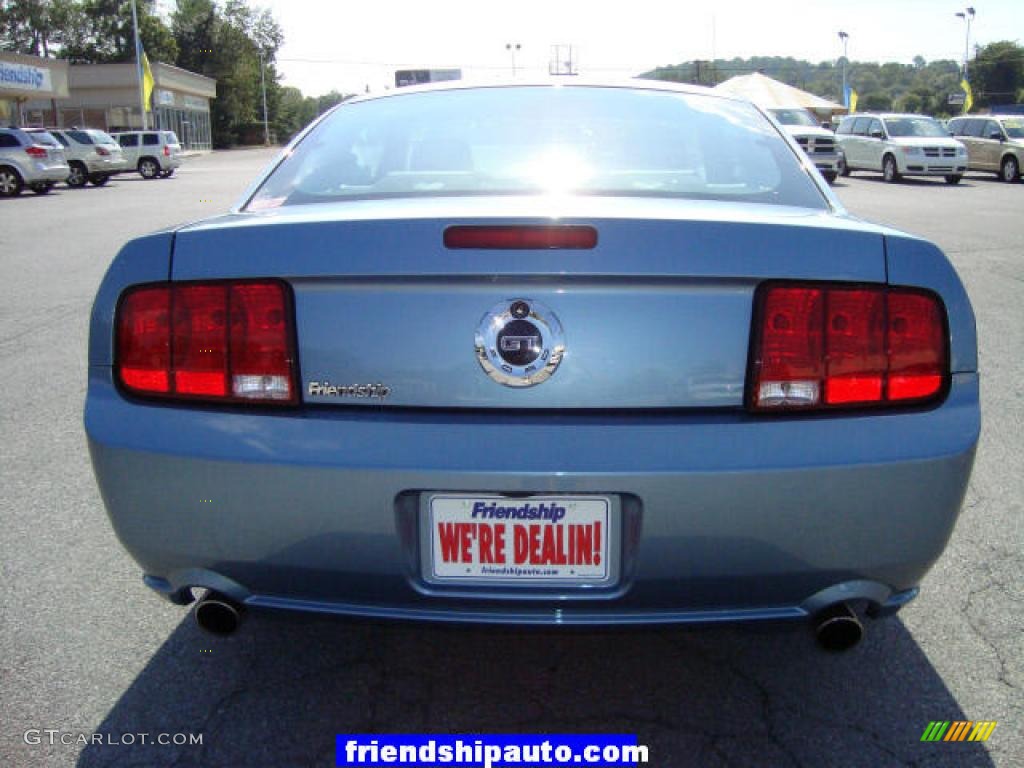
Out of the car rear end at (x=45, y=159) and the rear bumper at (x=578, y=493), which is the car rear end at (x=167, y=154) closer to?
the car rear end at (x=45, y=159)

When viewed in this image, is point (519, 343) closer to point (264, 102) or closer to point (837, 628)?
point (837, 628)

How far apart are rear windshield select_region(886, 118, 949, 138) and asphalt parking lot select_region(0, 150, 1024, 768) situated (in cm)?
2515

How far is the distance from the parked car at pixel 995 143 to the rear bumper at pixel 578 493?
27.7 metres

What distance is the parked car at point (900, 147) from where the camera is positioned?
981 inches

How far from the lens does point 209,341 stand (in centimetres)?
212

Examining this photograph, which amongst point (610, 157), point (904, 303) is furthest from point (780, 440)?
point (610, 157)

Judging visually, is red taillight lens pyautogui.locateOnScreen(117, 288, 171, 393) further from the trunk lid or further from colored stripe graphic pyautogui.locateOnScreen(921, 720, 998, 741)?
colored stripe graphic pyautogui.locateOnScreen(921, 720, 998, 741)

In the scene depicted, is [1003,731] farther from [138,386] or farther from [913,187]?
[913,187]

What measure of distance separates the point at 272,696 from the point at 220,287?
109 centimetres

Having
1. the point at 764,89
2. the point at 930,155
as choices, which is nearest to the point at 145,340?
the point at 930,155

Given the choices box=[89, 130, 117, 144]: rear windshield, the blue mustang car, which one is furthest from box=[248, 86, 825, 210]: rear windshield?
box=[89, 130, 117, 144]: rear windshield

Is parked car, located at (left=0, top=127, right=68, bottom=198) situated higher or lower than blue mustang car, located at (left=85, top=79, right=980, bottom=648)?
higher

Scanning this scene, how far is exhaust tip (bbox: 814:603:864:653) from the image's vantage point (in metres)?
2.09

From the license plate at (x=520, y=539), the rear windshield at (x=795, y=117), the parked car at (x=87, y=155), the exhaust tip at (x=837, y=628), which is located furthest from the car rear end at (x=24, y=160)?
the exhaust tip at (x=837, y=628)
